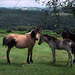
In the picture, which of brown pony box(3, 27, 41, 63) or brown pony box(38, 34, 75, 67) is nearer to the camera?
brown pony box(38, 34, 75, 67)

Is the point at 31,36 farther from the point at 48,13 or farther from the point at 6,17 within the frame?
the point at 6,17

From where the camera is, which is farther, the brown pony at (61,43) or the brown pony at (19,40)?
the brown pony at (19,40)

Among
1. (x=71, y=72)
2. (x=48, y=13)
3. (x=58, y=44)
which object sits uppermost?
(x=48, y=13)

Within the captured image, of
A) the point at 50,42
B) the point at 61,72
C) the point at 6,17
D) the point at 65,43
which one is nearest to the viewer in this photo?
the point at 61,72

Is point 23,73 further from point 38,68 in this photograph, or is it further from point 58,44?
point 58,44

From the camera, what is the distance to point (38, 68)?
23.6ft

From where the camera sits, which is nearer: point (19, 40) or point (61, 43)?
point (61, 43)

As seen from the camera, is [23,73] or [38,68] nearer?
[23,73]

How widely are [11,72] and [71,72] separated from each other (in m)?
2.87

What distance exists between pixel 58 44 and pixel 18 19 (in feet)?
239

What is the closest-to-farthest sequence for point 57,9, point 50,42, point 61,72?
point 57,9 < point 61,72 < point 50,42

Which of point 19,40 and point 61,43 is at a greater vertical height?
point 19,40

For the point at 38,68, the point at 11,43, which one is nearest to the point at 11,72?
the point at 38,68

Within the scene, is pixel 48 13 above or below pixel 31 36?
above
